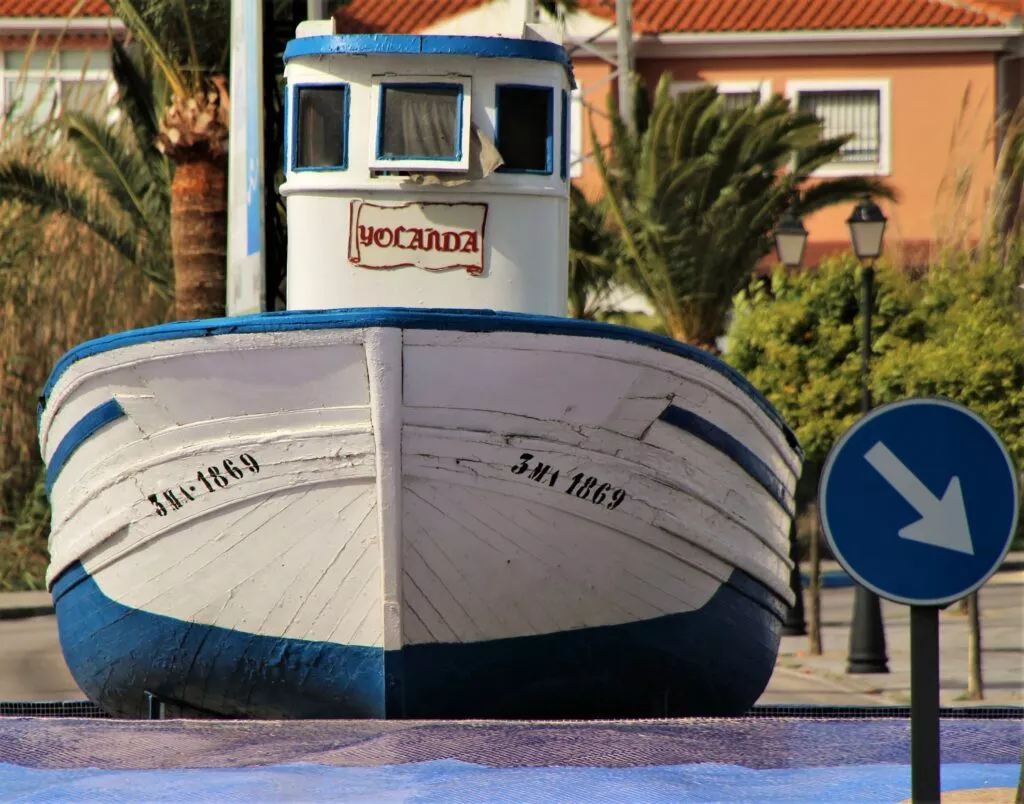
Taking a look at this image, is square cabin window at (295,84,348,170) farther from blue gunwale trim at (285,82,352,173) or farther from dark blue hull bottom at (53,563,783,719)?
dark blue hull bottom at (53,563,783,719)

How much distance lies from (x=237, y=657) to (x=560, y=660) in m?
1.68

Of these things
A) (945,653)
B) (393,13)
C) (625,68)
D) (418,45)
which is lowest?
(945,653)

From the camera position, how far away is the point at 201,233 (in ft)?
70.0

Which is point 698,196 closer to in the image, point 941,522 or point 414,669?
point 414,669

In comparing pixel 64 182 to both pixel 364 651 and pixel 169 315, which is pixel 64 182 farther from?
pixel 364 651

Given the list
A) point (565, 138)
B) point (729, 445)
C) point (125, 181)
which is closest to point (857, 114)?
point (125, 181)

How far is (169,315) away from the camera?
26656 mm

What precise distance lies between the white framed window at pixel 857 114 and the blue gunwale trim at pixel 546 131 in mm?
28419

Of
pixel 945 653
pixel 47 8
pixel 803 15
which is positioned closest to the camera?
pixel 945 653

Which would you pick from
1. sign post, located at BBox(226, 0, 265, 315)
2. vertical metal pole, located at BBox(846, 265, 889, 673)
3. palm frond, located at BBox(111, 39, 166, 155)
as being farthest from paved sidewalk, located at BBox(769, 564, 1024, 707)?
palm frond, located at BBox(111, 39, 166, 155)

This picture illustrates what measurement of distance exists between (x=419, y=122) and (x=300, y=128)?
80 centimetres

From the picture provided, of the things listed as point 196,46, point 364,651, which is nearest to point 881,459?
point 364,651

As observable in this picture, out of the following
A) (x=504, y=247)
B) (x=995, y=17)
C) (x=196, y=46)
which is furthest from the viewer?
(x=995, y=17)

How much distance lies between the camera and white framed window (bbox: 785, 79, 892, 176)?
37844 mm
